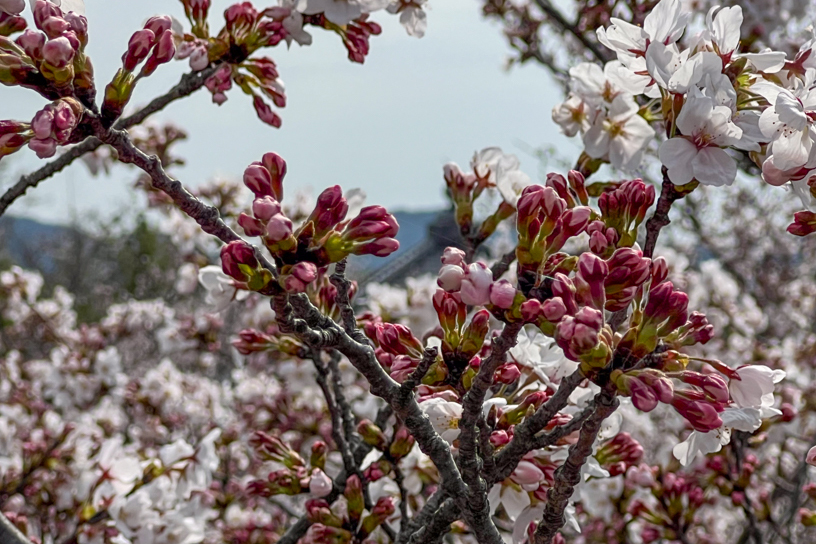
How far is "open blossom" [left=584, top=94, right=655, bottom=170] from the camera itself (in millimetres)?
1420

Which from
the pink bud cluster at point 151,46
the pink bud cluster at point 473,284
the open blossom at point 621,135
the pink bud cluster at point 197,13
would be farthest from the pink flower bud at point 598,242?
the pink bud cluster at point 197,13

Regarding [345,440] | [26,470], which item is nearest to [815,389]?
[345,440]

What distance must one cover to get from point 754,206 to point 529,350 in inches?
277

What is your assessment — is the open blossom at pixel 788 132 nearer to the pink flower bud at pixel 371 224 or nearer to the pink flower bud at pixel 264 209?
the pink flower bud at pixel 371 224

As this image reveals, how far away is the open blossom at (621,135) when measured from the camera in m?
1.42

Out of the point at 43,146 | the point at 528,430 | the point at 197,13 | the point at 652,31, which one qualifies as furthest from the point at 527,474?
the point at 197,13

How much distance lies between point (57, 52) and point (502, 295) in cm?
64

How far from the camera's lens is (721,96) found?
99cm

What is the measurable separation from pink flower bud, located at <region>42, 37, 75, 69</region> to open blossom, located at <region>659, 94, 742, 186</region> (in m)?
0.85

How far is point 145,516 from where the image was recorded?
6.28 ft

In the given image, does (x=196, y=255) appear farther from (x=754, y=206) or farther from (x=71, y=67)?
(x=754, y=206)

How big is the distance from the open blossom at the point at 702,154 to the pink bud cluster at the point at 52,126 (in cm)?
84

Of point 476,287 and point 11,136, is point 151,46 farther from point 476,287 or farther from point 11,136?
point 476,287

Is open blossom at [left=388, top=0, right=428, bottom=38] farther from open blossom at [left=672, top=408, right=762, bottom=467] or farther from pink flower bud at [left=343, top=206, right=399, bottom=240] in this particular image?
open blossom at [left=672, top=408, right=762, bottom=467]
